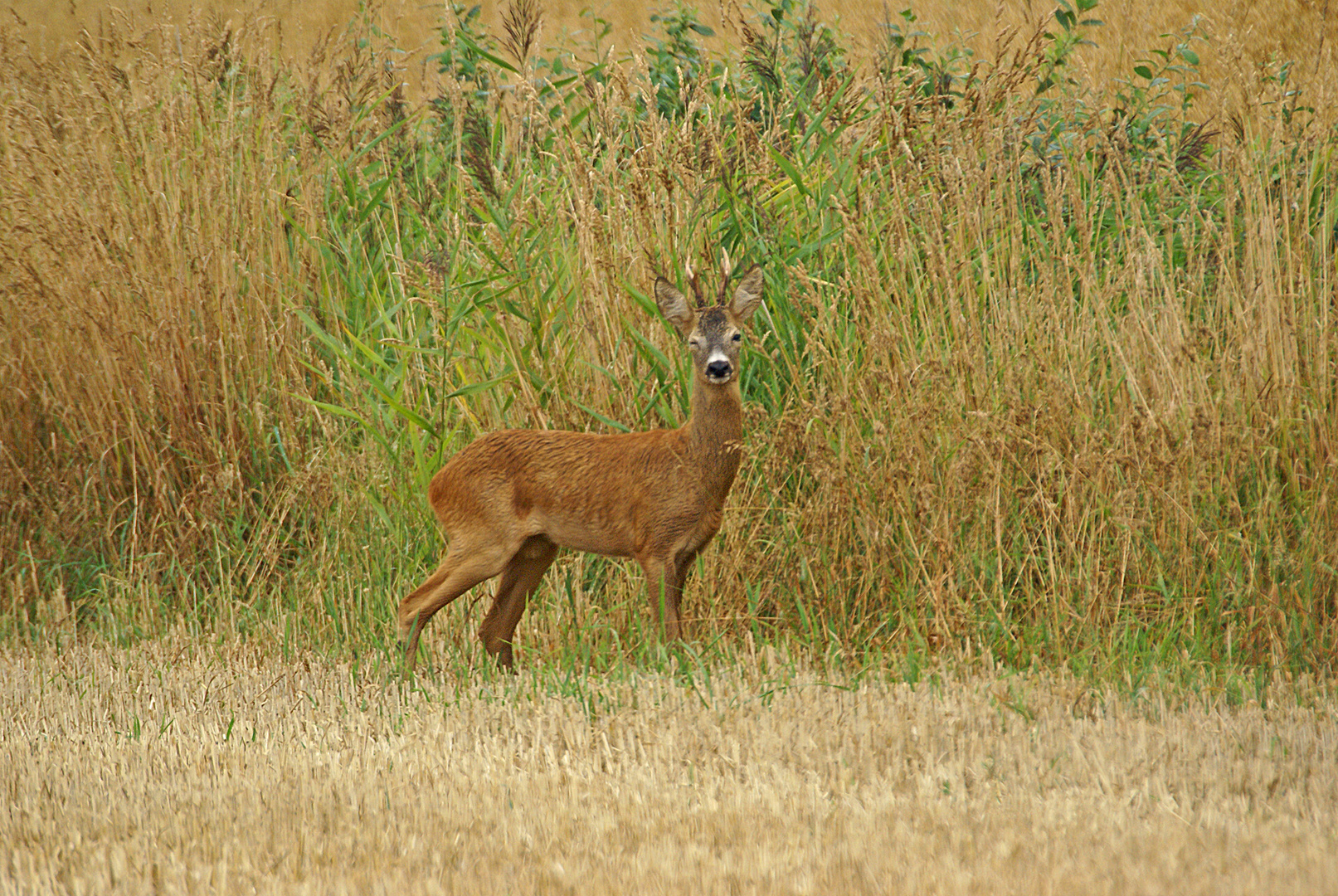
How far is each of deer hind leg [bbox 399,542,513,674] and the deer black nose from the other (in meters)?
0.99

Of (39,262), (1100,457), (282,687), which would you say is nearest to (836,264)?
(1100,457)

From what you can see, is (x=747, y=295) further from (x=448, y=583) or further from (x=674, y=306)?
(x=448, y=583)

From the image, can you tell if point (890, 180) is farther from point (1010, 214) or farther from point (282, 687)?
point (282, 687)

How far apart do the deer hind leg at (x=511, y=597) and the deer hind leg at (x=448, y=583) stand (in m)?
0.25

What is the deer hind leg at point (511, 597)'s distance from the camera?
5293 millimetres

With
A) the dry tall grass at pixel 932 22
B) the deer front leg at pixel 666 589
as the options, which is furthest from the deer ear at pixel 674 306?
the dry tall grass at pixel 932 22

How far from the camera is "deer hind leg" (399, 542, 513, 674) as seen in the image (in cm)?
502

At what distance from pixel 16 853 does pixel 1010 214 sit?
14.2ft

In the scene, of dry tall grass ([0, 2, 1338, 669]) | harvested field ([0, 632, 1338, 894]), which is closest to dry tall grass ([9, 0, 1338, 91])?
dry tall grass ([0, 2, 1338, 669])

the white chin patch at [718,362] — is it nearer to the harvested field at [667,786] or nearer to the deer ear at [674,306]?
the deer ear at [674,306]

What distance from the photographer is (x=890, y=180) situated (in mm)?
6492

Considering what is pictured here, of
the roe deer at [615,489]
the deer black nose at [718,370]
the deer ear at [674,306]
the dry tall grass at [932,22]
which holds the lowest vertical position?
the roe deer at [615,489]

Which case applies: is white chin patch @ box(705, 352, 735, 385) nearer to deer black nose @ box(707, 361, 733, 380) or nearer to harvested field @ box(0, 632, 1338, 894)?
deer black nose @ box(707, 361, 733, 380)

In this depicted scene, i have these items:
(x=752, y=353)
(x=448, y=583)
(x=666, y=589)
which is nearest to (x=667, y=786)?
(x=666, y=589)
